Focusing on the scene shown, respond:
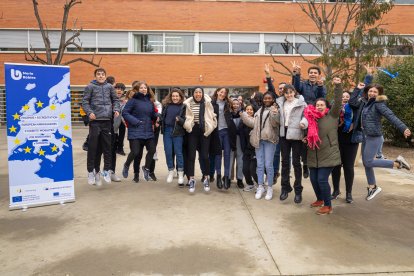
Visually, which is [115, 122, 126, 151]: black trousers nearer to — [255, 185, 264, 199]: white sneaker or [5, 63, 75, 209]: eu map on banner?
[5, 63, 75, 209]: eu map on banner

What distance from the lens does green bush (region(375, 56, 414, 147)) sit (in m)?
12.5

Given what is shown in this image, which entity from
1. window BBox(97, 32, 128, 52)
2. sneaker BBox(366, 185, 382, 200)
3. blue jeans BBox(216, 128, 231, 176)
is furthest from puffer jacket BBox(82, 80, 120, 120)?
window BBox(97, 32, 128, 52)

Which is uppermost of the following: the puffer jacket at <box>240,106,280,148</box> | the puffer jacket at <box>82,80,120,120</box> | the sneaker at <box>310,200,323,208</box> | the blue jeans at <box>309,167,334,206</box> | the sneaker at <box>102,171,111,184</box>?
the puffer jacket at <box>82,80,120,120</box>

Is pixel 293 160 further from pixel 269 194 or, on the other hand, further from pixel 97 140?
pixel 97 140

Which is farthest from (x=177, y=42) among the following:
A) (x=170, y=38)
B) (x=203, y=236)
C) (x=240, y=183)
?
(x=203, y=236)

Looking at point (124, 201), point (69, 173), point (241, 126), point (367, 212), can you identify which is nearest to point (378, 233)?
point (367, 212)

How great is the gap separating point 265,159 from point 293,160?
0.52 meters

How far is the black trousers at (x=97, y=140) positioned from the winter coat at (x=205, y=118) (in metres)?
1.35

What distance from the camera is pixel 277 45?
23.1 m

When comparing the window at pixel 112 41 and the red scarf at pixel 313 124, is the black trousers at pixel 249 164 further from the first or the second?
the window at pixel 112 41

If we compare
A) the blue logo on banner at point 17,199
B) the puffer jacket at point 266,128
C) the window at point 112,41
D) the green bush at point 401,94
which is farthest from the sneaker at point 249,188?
the window at point 112,41

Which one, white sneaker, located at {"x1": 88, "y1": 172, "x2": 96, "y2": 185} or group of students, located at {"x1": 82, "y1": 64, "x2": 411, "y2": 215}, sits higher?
group of students, located at {"x1": 82, "y1": 64, "x2": 411, "y2": 215}

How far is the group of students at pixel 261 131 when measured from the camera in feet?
16.9

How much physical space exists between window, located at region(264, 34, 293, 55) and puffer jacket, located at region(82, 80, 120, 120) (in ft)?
60.0
